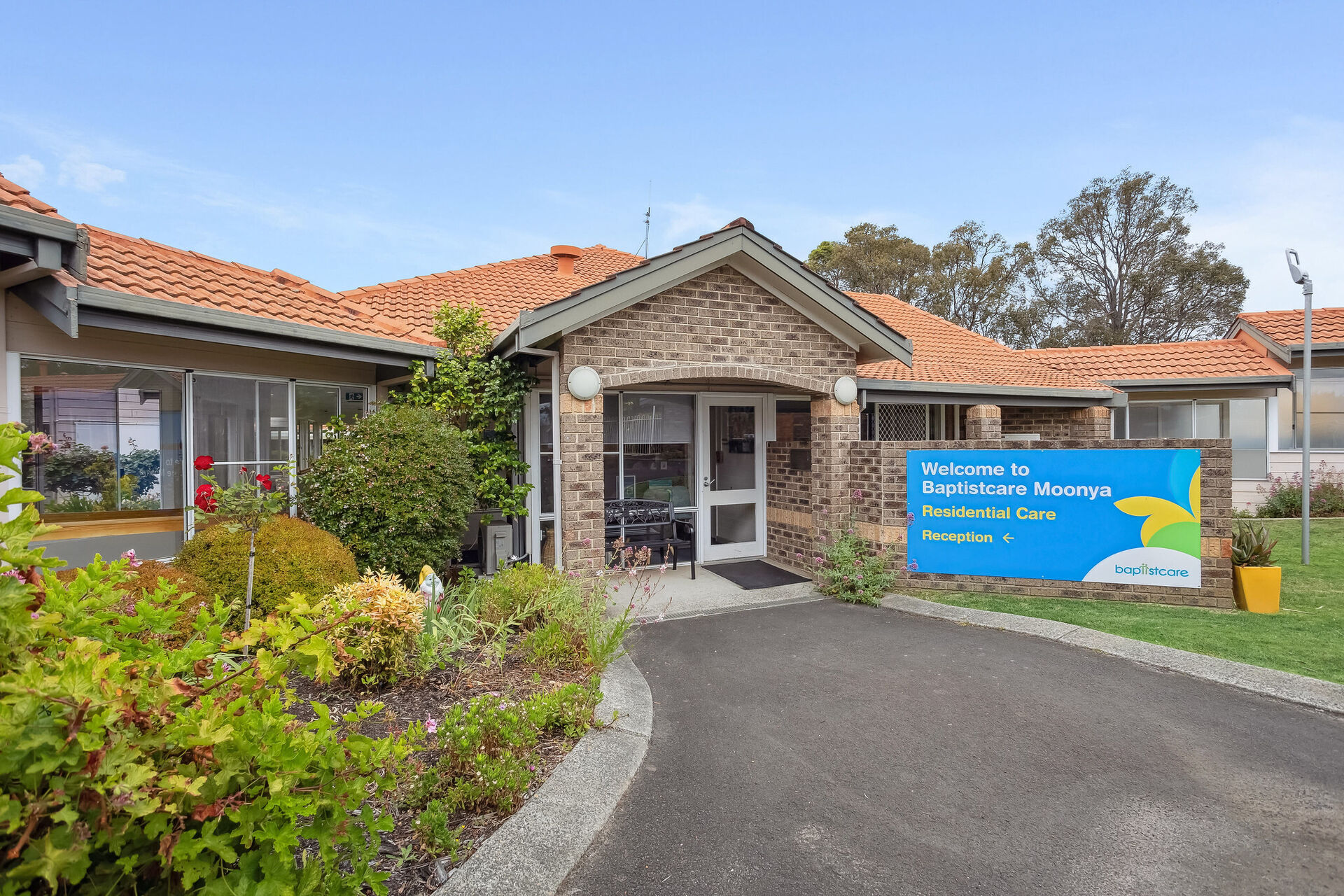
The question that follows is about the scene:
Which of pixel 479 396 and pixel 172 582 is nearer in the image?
pixel 172 582

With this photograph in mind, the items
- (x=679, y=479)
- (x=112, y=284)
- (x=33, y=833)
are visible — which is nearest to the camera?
(x=33, y=833)

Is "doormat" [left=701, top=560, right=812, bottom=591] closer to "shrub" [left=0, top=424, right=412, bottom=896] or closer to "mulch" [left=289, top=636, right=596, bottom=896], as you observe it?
"mulch" [left=289, top=636, right=596, bottom=896]

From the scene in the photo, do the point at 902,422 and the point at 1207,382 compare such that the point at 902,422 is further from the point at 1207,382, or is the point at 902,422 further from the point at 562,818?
the point at 562,818

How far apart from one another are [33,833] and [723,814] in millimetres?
2800

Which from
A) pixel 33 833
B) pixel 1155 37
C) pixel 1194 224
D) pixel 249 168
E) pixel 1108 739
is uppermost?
pixel 1194 224

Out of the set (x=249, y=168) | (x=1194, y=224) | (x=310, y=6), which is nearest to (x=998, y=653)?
(x=310, y=6)

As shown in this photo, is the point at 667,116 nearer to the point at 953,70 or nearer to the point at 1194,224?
the point at 953,70

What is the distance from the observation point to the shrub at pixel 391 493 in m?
6.53

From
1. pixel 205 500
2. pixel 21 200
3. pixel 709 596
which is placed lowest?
pixel 709 596

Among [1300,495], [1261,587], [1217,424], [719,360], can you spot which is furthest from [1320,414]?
[719,360]

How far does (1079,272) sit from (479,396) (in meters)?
36.6

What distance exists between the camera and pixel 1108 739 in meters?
4.34

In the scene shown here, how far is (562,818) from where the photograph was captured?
3.26 m

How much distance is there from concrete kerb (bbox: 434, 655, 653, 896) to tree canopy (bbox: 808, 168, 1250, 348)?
104ft
